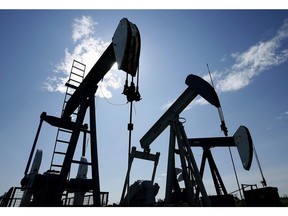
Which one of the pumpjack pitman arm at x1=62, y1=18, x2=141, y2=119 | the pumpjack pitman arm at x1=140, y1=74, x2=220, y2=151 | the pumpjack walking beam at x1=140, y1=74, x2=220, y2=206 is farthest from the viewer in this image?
the pumpjack pitman arm at x1=140, y1=74, x2=220, y2=151

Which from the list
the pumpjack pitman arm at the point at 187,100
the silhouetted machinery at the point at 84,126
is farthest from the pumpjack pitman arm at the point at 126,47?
the pumpjack pitman arm at the point at 187,100

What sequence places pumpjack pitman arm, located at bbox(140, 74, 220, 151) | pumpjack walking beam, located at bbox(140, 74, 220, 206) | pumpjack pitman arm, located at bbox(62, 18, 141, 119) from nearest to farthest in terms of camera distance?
1. pumpjack pitman arm, located at bbox(62, 18, 141, 119)
2. pumpjack walking beam, located at bbox(140, 74, 220, 206)
3. pumpjack pitman arm, located at bbox(140, 74, 220, 151)

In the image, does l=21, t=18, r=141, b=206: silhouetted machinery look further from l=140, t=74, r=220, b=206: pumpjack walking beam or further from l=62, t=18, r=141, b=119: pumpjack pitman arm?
l=140, t=74, r=220, b=206: pumpjack walking beam

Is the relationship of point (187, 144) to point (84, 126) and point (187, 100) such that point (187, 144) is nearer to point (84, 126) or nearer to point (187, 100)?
point (187, 100)

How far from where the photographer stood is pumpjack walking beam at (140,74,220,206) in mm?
7402

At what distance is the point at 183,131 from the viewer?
328 inches

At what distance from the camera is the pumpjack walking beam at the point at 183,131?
291 inches

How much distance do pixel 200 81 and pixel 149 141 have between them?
4274mm

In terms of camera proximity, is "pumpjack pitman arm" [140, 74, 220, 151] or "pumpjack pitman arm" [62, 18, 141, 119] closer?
"pumpjack pitman arm" [62, 18, 141, 119]

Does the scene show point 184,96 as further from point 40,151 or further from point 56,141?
point 40,151

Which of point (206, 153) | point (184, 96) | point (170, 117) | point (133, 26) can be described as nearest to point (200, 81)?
point (184, 96)

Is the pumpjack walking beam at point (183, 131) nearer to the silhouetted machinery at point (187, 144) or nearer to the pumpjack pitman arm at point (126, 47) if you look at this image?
the silhouetted machinery at point (187, 144)

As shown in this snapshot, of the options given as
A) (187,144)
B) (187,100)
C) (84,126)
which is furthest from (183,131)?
(84,126)

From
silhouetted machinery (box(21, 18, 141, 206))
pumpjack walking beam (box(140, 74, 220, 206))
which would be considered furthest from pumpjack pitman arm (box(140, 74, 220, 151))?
silhouetted machinery (box(21, 18, 141, 206))
